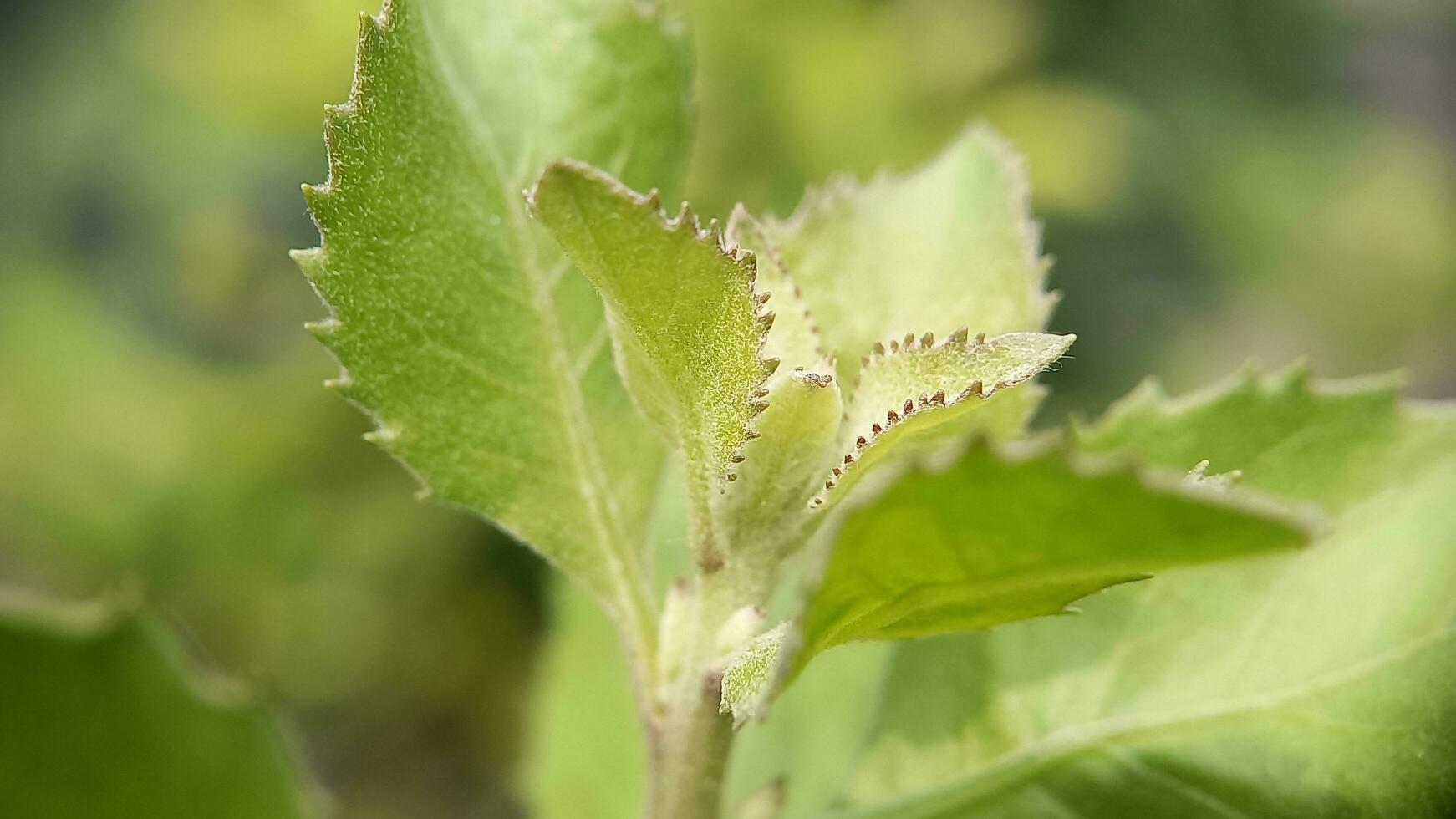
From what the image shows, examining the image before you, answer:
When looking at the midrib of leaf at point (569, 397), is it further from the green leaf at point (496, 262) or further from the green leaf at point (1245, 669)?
the green leaf at point (1245, 669)

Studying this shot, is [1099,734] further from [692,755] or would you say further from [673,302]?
[673,302]

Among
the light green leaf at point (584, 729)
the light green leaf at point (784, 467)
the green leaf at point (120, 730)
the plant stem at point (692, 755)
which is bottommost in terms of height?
the light green leaf at point (584, 729)

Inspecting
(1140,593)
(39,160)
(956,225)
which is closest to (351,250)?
(956,225)

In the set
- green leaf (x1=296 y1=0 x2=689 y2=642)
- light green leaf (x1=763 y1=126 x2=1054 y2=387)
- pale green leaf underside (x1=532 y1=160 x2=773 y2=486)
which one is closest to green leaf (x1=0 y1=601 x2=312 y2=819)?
green leaf (x1=296 y1=0 x2=689 y2=642)

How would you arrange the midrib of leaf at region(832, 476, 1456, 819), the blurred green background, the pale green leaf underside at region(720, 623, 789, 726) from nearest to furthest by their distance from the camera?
the pale green leaf underside at region(720, 623, 789, 726) < the midrib of leaf at region(832, 476, 1456, 819) < the blurred green background

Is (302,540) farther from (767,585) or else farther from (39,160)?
(767,585)

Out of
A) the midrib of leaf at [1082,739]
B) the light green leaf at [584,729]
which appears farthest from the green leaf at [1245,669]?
the light green leaf at [584,729]

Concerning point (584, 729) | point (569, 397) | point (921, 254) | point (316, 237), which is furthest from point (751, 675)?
point (316, 237)

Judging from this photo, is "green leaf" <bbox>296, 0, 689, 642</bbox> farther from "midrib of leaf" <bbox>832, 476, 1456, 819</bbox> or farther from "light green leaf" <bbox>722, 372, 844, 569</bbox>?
"midrib of leaf" <bbox>832, 476, 1456, 819</bbox>

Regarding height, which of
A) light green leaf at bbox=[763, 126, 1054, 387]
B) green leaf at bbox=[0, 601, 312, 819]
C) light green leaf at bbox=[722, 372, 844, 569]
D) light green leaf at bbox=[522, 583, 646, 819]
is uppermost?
light green leaf at bbox=[763, 126, 1054, 387]
